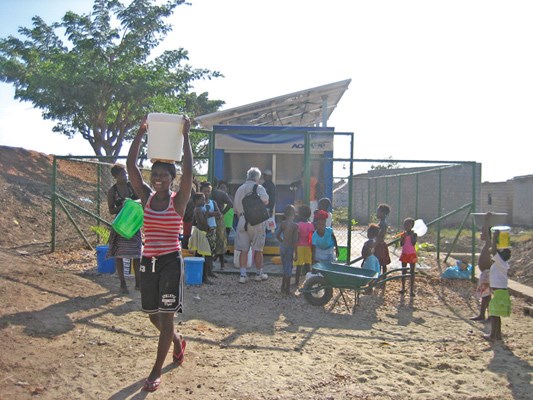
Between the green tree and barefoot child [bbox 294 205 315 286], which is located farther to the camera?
the green tree

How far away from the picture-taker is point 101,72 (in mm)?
18016

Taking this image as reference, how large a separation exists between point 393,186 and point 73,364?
1816 cm

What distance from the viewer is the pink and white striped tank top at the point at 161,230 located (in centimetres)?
370

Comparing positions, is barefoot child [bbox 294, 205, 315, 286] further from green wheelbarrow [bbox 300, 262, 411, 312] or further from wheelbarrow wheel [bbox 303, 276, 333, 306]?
wheelbarrow wheel [bbox 303, 276, 333, 306]

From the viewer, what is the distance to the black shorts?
369cm

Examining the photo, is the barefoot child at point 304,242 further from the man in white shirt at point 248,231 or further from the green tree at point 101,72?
the green tree at point 101,72

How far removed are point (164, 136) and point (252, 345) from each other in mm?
2240

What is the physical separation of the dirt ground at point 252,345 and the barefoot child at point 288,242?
8.7 inches

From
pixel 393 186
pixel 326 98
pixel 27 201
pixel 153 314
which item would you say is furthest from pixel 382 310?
pixel 393 186

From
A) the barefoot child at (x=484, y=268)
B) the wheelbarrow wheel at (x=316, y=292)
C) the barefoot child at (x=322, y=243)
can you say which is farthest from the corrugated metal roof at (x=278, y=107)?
the barefoot child at (x=484, y=268)

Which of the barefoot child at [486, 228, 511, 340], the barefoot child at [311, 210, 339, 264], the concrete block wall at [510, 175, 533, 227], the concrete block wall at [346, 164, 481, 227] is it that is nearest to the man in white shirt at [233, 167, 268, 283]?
the barefoot child at [311, 210, 339, 264]

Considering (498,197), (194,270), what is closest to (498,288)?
(194,270)

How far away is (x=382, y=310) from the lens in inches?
265

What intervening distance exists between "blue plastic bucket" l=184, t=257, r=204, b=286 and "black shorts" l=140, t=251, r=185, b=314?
11.9 feet
